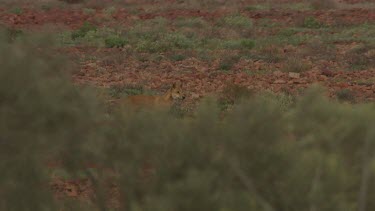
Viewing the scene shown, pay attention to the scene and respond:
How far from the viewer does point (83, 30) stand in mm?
20422

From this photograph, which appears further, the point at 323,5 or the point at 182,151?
the point at 323,5

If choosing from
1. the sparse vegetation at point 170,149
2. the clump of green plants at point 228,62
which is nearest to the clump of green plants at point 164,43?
the clump of green plants at point 228,62

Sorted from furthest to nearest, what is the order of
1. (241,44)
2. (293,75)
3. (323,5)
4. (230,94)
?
1. (323,5)
2. (241,44)
3. (293,75)
4. (230,94)

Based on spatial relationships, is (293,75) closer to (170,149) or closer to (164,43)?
(164,43)

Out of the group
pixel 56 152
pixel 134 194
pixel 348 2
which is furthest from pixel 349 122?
pixel 348 2

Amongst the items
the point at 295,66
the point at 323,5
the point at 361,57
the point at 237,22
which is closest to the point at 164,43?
the point at 295,66

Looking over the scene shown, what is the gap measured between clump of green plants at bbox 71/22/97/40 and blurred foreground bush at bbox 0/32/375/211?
15.1 metres

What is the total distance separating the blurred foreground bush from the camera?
4086mm

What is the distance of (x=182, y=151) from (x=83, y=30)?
54.0ft

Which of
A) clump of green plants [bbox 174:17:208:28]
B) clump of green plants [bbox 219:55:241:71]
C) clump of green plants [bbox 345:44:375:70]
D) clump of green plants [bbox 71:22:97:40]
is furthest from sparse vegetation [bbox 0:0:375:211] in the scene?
clump of green plants [bbox 174:17:208:28]

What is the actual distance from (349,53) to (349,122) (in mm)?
12041

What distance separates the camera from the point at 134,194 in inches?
175

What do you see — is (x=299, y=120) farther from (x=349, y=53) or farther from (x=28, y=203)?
(x=349, y=53)

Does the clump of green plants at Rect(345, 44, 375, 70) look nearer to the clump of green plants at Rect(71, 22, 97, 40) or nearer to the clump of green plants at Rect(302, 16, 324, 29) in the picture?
the clump of green plants at Rect(302, 16, 324, 29)
